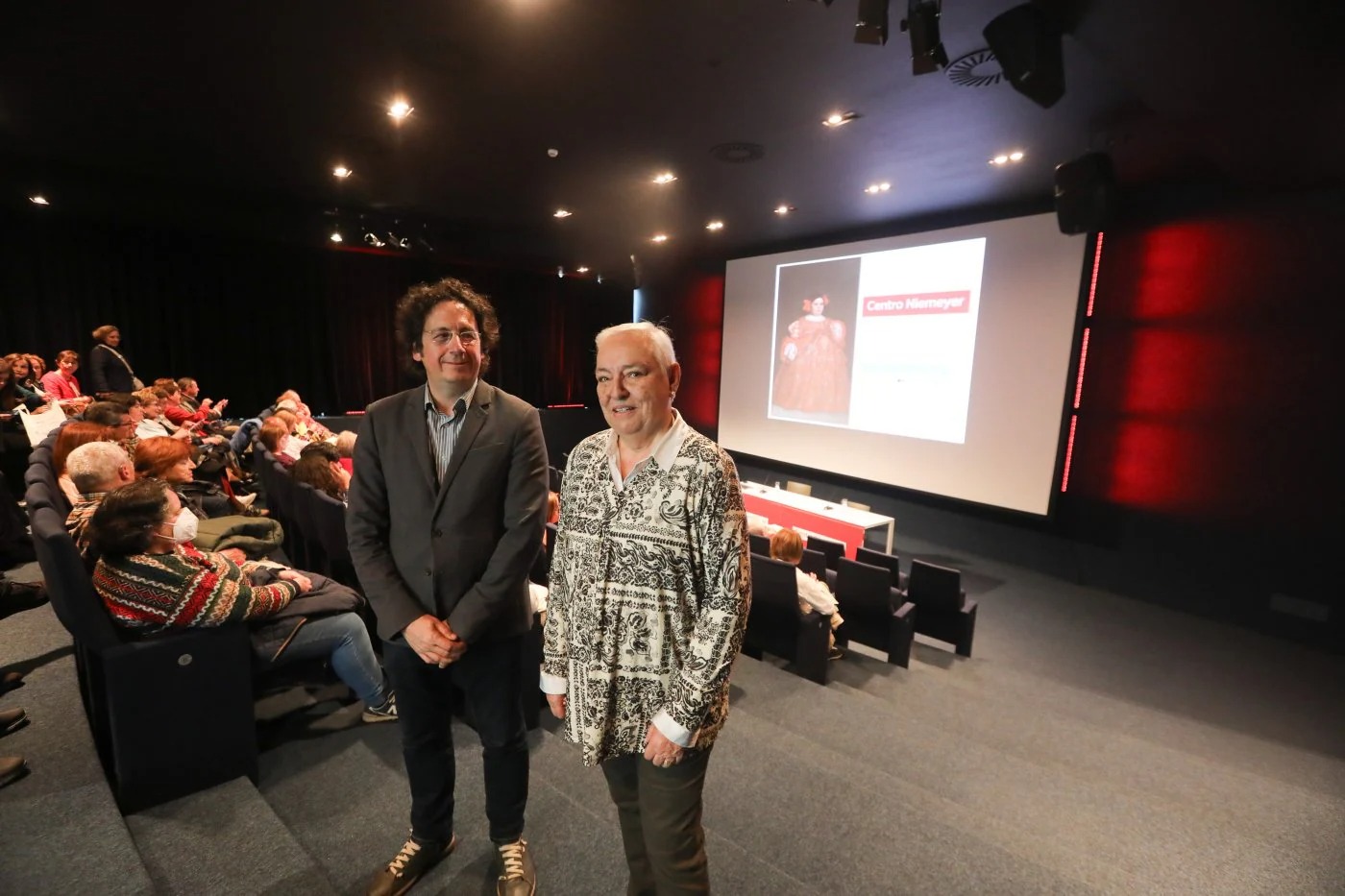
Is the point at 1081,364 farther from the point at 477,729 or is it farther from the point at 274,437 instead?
the point at 274,437

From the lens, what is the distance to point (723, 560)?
1263mm

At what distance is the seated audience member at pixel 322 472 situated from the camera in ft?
11.1

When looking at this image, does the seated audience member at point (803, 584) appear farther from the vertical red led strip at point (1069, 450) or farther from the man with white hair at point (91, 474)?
the vertical red led strip at point (1069, 450)

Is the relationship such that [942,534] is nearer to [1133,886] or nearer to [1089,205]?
[1089,205]

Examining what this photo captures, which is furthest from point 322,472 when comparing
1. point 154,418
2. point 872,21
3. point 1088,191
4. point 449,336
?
point 1088,191

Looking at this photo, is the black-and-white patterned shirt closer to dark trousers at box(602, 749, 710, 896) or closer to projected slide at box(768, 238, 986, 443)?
dark trousers at box(602, 749, 710, 896)

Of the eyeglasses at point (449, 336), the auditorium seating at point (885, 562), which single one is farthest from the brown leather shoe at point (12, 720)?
the auditorium seating at point (885, 562)

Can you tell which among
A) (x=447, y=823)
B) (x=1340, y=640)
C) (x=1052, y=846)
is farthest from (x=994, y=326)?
(x=447, y=823)

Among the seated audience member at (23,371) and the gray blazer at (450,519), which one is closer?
the gray blazer at (450,519)

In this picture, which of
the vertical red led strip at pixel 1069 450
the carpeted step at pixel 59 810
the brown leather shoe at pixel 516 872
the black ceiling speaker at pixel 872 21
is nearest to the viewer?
the carpeted step at pixel 59 810

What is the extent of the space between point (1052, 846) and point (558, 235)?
7.89m

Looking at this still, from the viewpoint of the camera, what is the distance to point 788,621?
353 centimetres

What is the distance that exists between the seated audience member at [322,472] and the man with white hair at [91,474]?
39.0 inches

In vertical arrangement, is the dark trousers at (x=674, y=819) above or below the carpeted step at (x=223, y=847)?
above
